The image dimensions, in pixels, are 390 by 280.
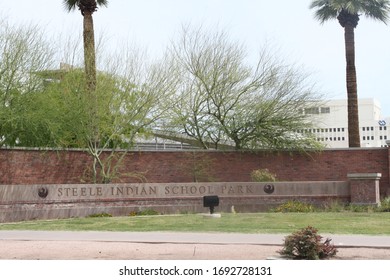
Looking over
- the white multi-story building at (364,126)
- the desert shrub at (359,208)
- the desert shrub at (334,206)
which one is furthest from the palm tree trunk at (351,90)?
the white multi-story building at (364,126)

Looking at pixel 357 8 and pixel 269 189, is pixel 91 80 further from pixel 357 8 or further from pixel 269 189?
pixel 357 8

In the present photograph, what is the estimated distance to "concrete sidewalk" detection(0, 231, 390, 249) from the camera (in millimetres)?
16578

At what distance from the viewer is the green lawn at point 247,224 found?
800 inches

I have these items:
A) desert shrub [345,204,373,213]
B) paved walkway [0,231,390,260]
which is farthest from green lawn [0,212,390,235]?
desert shrub [345,204,373,213]

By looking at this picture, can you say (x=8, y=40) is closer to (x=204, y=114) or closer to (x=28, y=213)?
(x=28, y=213)

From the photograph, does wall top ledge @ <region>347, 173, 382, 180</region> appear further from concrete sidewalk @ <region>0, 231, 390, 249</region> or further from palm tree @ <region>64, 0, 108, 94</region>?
concrete sidewalk @ <region>0, 231, 390, 249</region>

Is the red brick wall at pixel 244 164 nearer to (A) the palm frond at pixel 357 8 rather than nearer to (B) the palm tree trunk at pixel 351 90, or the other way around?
(B) the palm tree trunk at pixel 351 90

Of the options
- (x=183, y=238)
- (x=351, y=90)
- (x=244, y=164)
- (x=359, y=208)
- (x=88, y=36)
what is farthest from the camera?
(x=351, y=90)

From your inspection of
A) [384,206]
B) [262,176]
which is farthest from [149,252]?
[262,176]

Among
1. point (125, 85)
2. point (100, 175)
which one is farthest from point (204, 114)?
point (100, 175)

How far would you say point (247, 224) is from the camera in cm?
2220

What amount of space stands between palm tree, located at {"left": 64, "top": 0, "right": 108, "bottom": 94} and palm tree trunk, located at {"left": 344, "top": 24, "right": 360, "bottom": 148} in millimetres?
14929

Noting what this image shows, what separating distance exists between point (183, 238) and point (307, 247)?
4.80 meters

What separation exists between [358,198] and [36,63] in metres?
16.5
